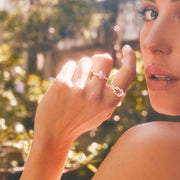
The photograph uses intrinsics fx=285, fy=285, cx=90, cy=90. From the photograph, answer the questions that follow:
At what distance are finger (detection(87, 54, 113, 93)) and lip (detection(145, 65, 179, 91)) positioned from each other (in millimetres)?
156

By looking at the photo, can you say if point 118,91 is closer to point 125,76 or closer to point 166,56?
point 125,76

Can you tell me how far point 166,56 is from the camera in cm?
98

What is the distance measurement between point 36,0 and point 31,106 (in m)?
2.41

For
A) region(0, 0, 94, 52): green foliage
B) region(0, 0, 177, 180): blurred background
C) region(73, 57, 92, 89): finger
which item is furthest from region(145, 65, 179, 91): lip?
region(0, 0, 94, 52): green foliage

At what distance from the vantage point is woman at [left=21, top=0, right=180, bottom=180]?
3.00ft

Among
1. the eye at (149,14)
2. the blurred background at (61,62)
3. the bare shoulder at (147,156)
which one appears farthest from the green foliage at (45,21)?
the bare shoulder at (147,156)

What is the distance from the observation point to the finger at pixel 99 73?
106 centimetres

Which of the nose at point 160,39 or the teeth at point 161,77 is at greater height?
the nose at point 160,39

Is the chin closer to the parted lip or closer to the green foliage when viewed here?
the parted lip

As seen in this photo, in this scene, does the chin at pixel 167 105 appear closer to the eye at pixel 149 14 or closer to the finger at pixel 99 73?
the finger at pixel 99 73

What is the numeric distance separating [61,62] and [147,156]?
5936 mm

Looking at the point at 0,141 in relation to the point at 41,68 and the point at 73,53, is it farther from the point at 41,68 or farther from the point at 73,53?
the point at 73,53

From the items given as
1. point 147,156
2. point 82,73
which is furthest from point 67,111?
point 147,156

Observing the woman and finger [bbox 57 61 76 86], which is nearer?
the woman
